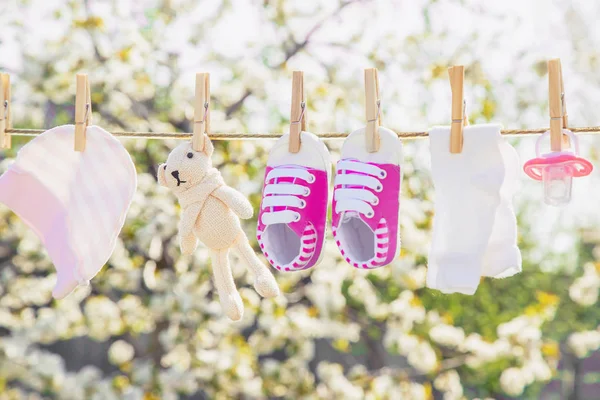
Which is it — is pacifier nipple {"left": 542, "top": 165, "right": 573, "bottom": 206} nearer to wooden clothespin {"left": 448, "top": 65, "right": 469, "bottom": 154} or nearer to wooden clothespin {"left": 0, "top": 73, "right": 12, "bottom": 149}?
wooden clothespin {"left": 448, "top": 65, "right": 469, "bottom": 154}

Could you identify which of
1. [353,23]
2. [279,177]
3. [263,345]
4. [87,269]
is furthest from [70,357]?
[279,177]

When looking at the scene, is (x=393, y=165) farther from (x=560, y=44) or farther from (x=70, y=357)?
(x=70, y=357)

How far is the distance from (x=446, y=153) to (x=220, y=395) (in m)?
2.03

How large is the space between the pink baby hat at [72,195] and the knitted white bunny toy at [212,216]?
15 centimetres

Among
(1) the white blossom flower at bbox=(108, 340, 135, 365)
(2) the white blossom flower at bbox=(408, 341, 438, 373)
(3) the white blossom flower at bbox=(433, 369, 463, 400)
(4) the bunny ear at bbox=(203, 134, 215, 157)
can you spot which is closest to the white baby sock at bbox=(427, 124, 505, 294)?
(4) the bunny ear at bbox=(203, 134, 215, 157)

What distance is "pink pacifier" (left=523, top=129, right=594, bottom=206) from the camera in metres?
1.35

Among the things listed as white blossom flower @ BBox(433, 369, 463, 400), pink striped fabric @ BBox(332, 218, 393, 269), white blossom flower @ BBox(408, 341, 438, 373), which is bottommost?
white blossom flower @ BBox(433, 369, 463, 400)

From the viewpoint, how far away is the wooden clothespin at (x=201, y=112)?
1.52m

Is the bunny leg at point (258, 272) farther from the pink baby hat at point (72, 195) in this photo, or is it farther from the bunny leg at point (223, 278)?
the pink baby hat at point (72, 195)

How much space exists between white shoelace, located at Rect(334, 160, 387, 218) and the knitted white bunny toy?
193mm

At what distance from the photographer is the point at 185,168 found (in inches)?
58.8

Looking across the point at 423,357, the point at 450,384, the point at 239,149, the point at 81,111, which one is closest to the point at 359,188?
the point at 81,111

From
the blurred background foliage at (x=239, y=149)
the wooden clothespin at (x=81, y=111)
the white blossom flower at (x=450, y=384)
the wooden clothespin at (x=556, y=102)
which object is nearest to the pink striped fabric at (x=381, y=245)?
the wooden clothespin at (x=556, y=102)

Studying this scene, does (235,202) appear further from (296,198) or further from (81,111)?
(81,111)
